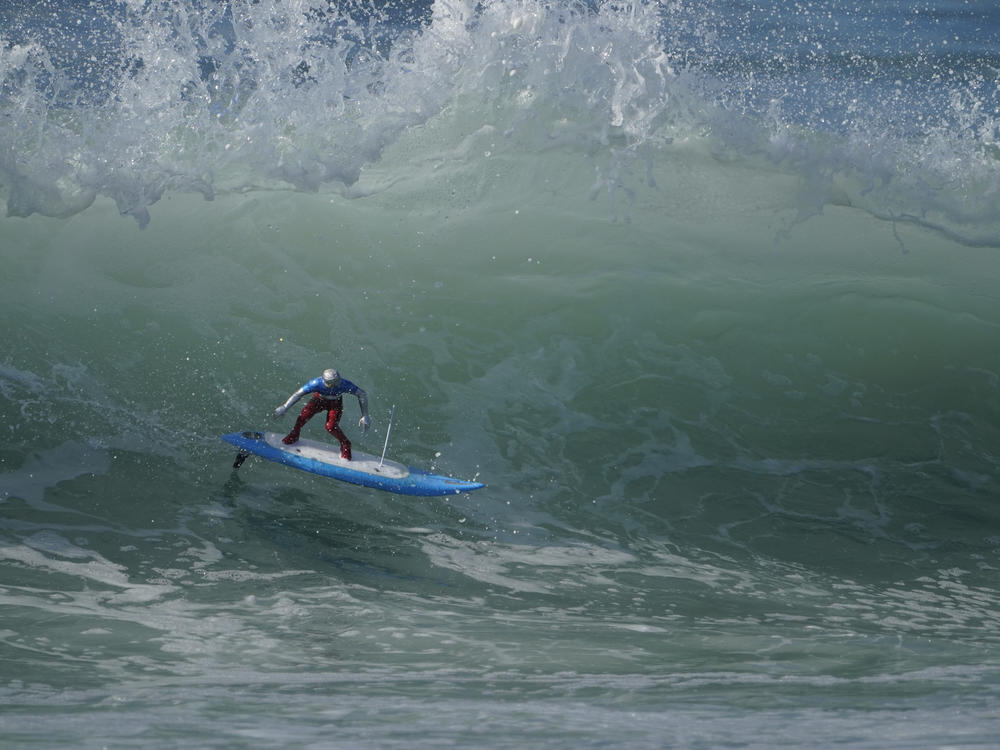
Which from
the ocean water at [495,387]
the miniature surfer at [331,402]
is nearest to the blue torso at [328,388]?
the miniature surfer at [331,402]

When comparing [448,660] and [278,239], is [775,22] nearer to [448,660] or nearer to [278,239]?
[278,239]

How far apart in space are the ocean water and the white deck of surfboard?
416mm

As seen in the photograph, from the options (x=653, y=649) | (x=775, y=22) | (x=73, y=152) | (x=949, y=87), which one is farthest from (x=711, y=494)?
(x=775, y=22)

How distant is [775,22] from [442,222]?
26.6 feet

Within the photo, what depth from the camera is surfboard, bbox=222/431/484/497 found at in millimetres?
6812

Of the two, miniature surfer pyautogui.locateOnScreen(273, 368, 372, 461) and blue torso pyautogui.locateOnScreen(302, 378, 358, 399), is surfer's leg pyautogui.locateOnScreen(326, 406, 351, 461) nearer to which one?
miniature surfer pyautogui.locateOnScreen(273, 368, 372, 461)

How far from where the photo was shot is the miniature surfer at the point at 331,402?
655 centimetres

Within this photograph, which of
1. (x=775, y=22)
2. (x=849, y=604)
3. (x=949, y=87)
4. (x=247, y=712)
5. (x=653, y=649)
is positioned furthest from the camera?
(x=775, y=22)

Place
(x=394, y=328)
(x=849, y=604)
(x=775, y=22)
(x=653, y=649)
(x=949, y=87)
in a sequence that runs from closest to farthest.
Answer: (x=653, y=649) → (x=849, y=604) → (x=394, y=328) → (x=949, y=87) → (x=775, y=22)

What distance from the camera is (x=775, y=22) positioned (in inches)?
615

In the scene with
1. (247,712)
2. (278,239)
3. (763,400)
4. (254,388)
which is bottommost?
(247,712)

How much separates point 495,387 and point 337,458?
2.26 metres

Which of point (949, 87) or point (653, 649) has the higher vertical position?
point (949, 87)

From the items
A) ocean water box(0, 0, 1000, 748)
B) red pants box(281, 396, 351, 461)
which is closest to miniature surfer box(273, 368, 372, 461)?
red pants box(281, 396, 351, 461)
